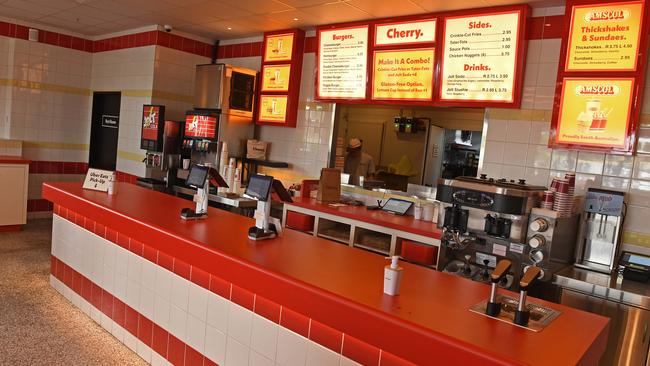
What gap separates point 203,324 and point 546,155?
297 centimetres

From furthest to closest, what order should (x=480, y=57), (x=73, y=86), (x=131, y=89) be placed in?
(x=73, y=86)
(x=131, y=89)
(x=480, y=57)

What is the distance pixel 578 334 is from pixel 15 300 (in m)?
4.23

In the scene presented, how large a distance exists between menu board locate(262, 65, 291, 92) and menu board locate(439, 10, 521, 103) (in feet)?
6.84

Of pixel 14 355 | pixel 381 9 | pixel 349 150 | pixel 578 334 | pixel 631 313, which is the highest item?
pixel 381 9

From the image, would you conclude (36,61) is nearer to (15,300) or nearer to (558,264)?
(15,300)

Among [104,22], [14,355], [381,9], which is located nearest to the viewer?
[14,355]

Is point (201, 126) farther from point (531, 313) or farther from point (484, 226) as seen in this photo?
point (531, 313)

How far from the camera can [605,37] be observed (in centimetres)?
352

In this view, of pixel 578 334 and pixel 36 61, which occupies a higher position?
pixel 36 61

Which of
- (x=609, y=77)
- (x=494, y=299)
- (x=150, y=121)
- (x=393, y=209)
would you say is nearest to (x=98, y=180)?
(x=150, y=121)

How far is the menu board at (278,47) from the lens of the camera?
5676mm

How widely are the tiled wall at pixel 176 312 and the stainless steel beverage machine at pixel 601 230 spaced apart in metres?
2.29

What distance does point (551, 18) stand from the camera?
3869 millimetres

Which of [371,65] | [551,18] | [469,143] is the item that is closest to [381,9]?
[371,65]
